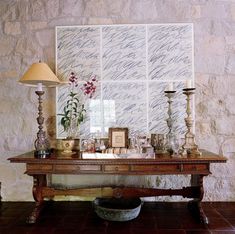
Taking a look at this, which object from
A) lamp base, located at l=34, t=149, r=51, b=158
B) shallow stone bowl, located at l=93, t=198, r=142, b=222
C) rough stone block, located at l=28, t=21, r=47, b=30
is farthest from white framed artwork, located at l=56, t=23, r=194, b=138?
shallow stone bowl, located at l=93, t=198, r=142, b=222

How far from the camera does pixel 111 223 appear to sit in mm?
2400

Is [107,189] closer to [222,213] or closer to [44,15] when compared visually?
[222,213]

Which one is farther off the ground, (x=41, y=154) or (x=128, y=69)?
(x=128, y=69)

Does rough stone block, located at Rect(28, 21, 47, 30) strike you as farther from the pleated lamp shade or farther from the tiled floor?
the tiled floor

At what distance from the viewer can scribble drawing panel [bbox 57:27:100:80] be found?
2.97m

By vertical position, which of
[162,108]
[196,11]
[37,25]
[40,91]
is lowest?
[162,108]

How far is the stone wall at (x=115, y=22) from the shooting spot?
295 centimetres

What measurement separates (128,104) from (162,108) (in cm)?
40

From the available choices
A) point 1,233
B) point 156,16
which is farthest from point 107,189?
point 156,16

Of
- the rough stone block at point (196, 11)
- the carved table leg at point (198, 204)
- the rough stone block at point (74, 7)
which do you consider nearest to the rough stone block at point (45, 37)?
the rough stone block at point (74, 7)

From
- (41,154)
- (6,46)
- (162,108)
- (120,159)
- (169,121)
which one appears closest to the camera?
(120,159)

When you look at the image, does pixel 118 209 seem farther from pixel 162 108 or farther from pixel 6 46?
pixel 6 46

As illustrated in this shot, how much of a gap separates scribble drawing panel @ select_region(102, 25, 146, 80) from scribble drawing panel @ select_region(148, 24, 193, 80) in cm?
11

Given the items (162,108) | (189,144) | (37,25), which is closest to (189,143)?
(189,144)
